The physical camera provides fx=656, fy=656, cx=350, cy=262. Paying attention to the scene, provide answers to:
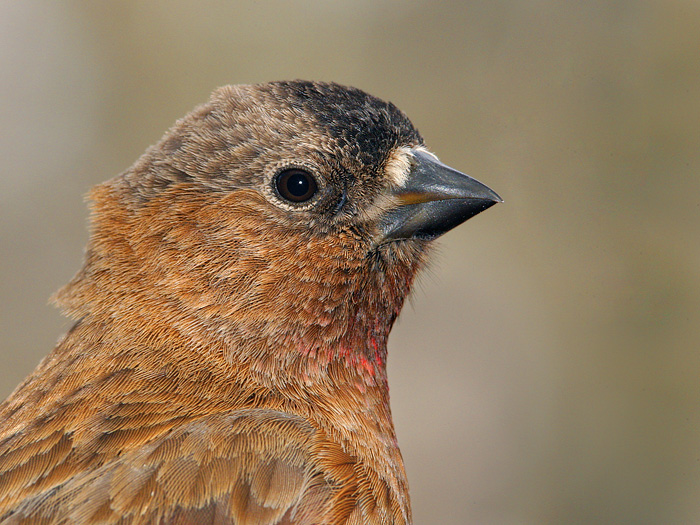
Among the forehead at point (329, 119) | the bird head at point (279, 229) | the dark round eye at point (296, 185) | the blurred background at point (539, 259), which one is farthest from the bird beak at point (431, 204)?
the blurred background at point (539, 259)

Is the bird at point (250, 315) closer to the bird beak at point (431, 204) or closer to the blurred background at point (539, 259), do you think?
the bird beak at point (431, 204)

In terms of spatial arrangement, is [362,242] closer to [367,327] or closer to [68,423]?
[367,327]

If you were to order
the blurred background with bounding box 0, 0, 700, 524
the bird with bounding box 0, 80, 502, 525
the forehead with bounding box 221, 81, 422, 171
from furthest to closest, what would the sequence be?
the blurred background with bounding box 0, 0, 700, 524 → the forehead with bounding box 221, 81, 422, 171 → the bird with bounding box 0, 80, 502, 525

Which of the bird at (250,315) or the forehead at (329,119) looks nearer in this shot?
the bird at (250,315)

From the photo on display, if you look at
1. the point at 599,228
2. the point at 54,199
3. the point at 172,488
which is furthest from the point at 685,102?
the point at 54,199

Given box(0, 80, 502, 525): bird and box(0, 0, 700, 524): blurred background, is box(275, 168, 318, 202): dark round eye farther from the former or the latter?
box(0, 0, 700, 524): blurred background

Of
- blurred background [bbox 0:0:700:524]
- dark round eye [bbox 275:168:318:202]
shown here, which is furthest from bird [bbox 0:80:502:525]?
blurred background [bbox 0:0:700:524]

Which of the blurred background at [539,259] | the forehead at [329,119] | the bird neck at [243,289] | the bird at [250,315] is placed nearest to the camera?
the bird at [250,315]
